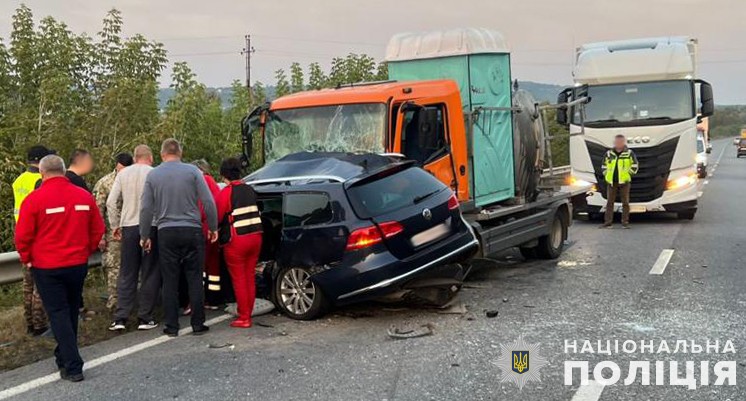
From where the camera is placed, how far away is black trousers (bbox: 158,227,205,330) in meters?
5.88

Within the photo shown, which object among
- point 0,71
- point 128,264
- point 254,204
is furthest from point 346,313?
point 0,71

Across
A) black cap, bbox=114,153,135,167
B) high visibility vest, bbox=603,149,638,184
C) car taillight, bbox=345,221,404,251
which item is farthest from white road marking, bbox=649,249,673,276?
black cap, bbox=114,153,135,167

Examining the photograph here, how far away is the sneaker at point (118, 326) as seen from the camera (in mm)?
6160

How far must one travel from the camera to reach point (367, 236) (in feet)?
19.3

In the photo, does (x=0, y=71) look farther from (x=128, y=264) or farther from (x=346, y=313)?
(x=346, y=313)

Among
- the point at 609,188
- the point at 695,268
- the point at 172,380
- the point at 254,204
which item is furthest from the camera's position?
the point at 609,188

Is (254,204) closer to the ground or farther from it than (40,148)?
closer to the ground

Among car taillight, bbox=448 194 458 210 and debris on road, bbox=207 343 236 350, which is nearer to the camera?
debris on road, bbox=207 343 236 350

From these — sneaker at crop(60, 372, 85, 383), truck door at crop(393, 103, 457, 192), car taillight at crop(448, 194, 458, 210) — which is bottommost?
sneaker at crop(60, 372, 85, 383)

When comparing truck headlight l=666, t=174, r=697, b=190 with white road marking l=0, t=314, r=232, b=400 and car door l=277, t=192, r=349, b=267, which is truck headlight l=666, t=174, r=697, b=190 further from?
white road marking l=0, t=314, r=232, b=400

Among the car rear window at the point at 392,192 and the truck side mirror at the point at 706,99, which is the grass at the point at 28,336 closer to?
the car rear window at the point at 392,192

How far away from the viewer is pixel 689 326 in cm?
584

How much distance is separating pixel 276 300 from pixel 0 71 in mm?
8880

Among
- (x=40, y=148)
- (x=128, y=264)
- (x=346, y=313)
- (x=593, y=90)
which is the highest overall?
(x=593, y=90)
